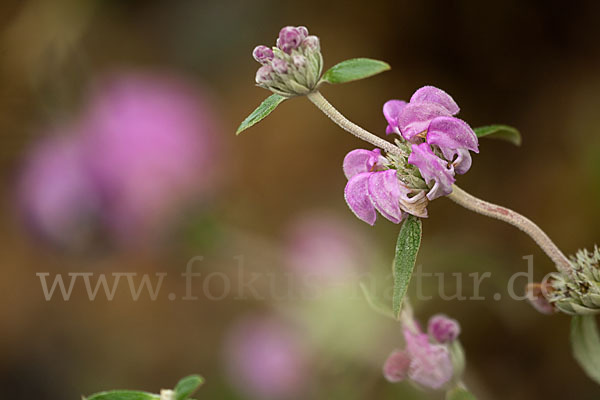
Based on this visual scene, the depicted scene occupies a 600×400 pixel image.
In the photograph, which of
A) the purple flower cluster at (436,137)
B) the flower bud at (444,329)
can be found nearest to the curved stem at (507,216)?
the purple flower cluster at (436,137)

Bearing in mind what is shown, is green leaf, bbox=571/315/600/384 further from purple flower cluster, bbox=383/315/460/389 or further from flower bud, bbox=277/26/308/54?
flower bud, bbox=277/26/308/54

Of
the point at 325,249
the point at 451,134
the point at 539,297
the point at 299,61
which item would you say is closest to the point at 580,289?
the point at 539,297

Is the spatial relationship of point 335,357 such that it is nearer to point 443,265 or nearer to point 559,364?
point 443,265

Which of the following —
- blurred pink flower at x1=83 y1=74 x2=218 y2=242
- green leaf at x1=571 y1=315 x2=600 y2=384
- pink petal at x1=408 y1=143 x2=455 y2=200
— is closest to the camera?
pink petal at x1=408 y1=143 x2=455 y2=200

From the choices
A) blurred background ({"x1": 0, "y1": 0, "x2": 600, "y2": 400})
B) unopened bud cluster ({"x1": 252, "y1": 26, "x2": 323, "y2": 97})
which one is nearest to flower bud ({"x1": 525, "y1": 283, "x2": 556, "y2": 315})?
unopened bud cluster ({"x1": 252, "y1": 26, "x2": 323, "y2": 97})

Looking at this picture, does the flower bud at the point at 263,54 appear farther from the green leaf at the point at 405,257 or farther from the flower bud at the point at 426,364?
the flower bud at the point at 426,364

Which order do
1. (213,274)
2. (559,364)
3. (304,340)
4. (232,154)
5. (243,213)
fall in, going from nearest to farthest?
(304,340), (559,364), (243,213), (213,274), (232,154)

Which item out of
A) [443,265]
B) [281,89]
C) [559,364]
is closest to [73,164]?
[443,265]
